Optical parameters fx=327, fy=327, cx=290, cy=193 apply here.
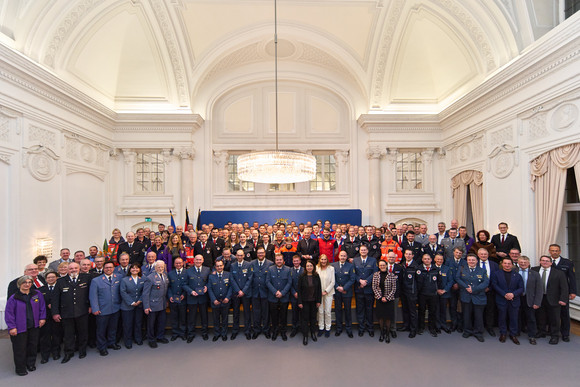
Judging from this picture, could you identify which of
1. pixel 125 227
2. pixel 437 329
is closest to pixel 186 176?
pixel 125 227

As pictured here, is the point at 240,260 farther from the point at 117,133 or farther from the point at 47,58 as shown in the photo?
the point at 117,133

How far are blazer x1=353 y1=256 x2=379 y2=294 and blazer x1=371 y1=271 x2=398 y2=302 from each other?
0.54 feet

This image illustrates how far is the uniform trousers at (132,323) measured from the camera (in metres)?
5.54

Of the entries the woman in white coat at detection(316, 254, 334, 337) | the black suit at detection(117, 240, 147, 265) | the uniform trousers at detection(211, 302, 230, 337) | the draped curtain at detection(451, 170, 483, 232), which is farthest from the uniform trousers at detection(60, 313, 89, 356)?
the draped curtain at detection(451, 170, 483, 232)

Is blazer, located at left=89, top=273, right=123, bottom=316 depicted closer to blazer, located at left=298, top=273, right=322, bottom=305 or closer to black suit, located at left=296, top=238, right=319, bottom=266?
blazer, located at left=298, top=273, right=322, bottom=305

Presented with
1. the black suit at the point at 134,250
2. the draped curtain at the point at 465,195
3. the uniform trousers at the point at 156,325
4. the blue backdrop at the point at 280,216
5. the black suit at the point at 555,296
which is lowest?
the uniform trousers at the point at 156,325

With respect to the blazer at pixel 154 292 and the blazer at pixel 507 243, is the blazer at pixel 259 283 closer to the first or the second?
the blazer at pixel 154 292

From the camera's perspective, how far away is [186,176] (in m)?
11.3

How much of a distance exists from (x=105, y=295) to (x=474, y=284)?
6.31 metres

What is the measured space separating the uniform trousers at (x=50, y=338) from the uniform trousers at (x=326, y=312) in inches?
169

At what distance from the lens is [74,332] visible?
5.23 m

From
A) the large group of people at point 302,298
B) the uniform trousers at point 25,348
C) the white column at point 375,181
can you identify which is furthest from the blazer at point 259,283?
the white column at point 375,181

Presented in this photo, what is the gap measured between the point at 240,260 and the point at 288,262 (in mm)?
1272

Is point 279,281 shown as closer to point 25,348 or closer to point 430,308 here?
point 430,308
